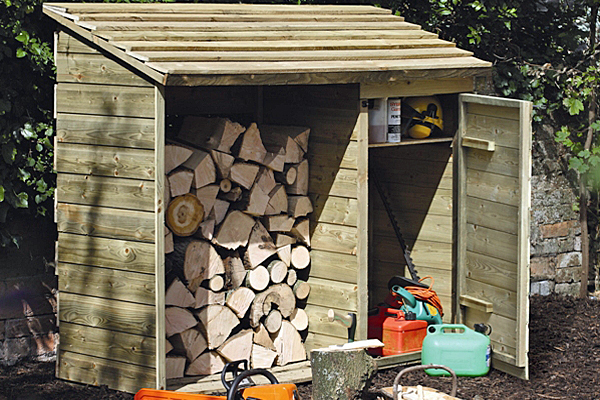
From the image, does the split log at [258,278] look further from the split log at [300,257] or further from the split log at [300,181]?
the split log at [300,181]

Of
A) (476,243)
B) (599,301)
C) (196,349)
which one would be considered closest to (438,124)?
(476,243)

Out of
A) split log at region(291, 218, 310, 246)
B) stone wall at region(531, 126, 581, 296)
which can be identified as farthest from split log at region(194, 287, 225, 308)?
stone wall at region(531, 126, 581, 296)

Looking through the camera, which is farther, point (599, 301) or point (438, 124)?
point (599, 301)

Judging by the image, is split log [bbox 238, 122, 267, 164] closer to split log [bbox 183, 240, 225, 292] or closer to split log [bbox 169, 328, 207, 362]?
split log [bbox 183, 240, 225, 292]

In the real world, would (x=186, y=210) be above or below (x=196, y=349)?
above

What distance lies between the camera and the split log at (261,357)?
5.29m

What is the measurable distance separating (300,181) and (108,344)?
1471 mm

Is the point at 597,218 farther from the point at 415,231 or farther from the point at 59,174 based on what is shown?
the point at 59,174

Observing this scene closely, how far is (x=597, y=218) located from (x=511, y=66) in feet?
4.87

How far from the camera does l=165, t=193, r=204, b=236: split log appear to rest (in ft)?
15.9

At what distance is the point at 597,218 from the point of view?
727 cm

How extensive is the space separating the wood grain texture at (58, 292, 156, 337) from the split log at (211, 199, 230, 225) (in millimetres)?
759

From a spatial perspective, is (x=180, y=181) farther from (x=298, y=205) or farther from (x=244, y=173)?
(x=298, y=205)

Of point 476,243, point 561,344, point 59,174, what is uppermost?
point 59,174
